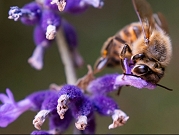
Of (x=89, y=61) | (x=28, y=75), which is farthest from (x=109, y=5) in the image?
(x=28, y=75)

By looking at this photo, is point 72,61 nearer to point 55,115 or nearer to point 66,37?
point 66,37

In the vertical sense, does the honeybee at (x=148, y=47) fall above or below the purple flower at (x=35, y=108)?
above

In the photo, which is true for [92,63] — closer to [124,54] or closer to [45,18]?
[45,18]

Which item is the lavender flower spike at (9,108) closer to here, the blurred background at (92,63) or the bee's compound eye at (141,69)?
the bee's compound eye at (141,69)

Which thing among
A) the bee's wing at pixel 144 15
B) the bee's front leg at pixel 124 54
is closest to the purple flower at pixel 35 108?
the bee's front leg at pixel 124 54

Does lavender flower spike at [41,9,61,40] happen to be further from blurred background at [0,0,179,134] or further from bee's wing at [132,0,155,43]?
blurred background at [0,0,179,134]
